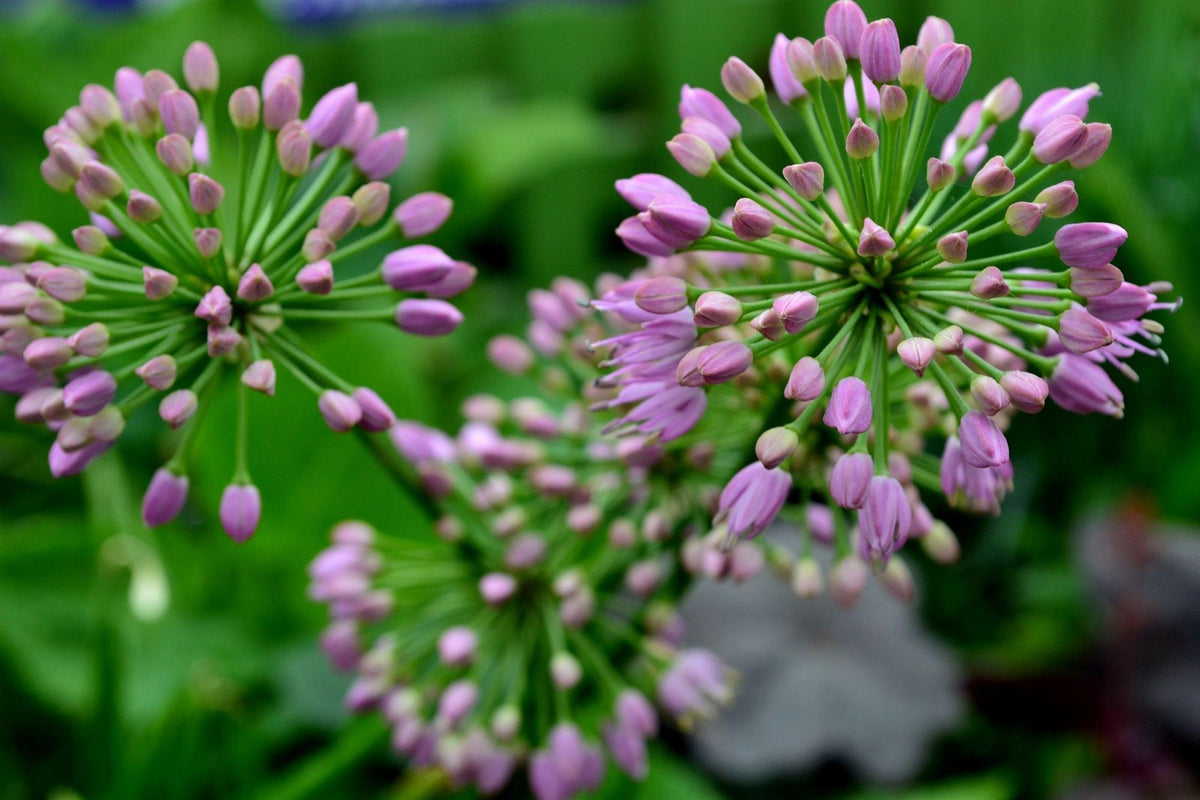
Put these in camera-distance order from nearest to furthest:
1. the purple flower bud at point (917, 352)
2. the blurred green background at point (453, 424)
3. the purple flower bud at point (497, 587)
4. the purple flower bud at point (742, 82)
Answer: the purple flower bud at point (917, 352) → the purple flower bud at point (742, 82) → the purple flower bud at point (497, 587) → the blurred green background at point (453, 424)

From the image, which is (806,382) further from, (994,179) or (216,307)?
(216,307)

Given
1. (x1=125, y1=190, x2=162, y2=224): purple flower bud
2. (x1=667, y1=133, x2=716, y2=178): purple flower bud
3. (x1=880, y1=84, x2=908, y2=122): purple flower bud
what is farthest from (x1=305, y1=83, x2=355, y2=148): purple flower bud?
(x1=880, y1=84, x2=908, y2=122): purple flower bud

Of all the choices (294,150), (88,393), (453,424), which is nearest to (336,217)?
Result: (294,150)

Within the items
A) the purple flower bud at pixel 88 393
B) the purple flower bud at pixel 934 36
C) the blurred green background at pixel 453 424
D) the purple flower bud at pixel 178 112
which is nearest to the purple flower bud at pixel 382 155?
the purple flower bud at pixel 178 112

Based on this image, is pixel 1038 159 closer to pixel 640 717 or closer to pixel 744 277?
pixel 744 277

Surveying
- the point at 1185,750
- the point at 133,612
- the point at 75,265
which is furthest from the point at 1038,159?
the point at 1185,750

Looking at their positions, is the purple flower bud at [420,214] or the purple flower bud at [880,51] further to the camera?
the purple flower bud at [420,214]

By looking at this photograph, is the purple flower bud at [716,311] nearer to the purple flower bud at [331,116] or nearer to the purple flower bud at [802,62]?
the purple flower bud at [802,62]
